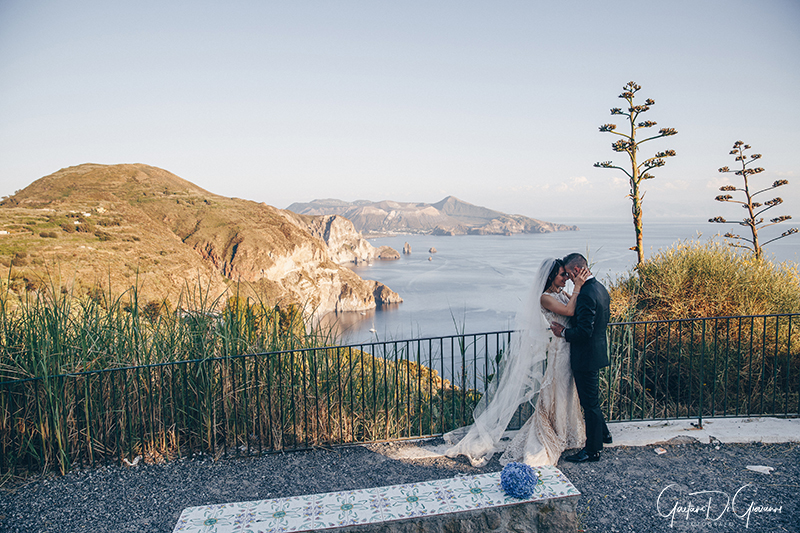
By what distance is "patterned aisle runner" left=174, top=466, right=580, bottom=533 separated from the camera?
2914 mm

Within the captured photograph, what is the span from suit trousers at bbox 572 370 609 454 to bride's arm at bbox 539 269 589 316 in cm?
57

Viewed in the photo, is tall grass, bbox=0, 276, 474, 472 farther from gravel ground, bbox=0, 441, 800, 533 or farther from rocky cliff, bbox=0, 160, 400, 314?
rocky cliff, bbox=0, 160, 400, 314

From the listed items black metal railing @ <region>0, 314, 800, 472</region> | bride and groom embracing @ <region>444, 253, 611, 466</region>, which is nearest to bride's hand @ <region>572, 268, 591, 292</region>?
bride and groom embracing @ <region>444, 253, 611, 466</region>

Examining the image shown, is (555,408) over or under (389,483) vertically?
over

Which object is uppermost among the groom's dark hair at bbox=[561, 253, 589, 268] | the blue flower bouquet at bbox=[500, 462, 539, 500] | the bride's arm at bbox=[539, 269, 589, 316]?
the groom's dark hair at bbox=[561, 253, 589, 268]

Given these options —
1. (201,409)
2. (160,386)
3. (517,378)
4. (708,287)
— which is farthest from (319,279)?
(517,378)

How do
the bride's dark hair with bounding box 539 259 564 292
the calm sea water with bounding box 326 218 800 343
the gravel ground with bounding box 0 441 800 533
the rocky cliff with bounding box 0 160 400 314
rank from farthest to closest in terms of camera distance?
Answer: the calm sea water with bounding box 326 218 800 343, the rocky cliff with bounding box 0 160 400 314, the bride's dark hair with bounding box 539 259 564 292, the gravel ground with bounding box 0 441 800 533

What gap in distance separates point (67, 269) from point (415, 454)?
50549 mm

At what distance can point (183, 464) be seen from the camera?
435cm

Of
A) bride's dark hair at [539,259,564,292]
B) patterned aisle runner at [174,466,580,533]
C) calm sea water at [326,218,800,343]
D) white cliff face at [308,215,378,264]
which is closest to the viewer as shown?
patterned aisle runner at [174,466,580,533]

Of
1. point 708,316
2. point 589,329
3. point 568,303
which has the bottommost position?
point 708,316
